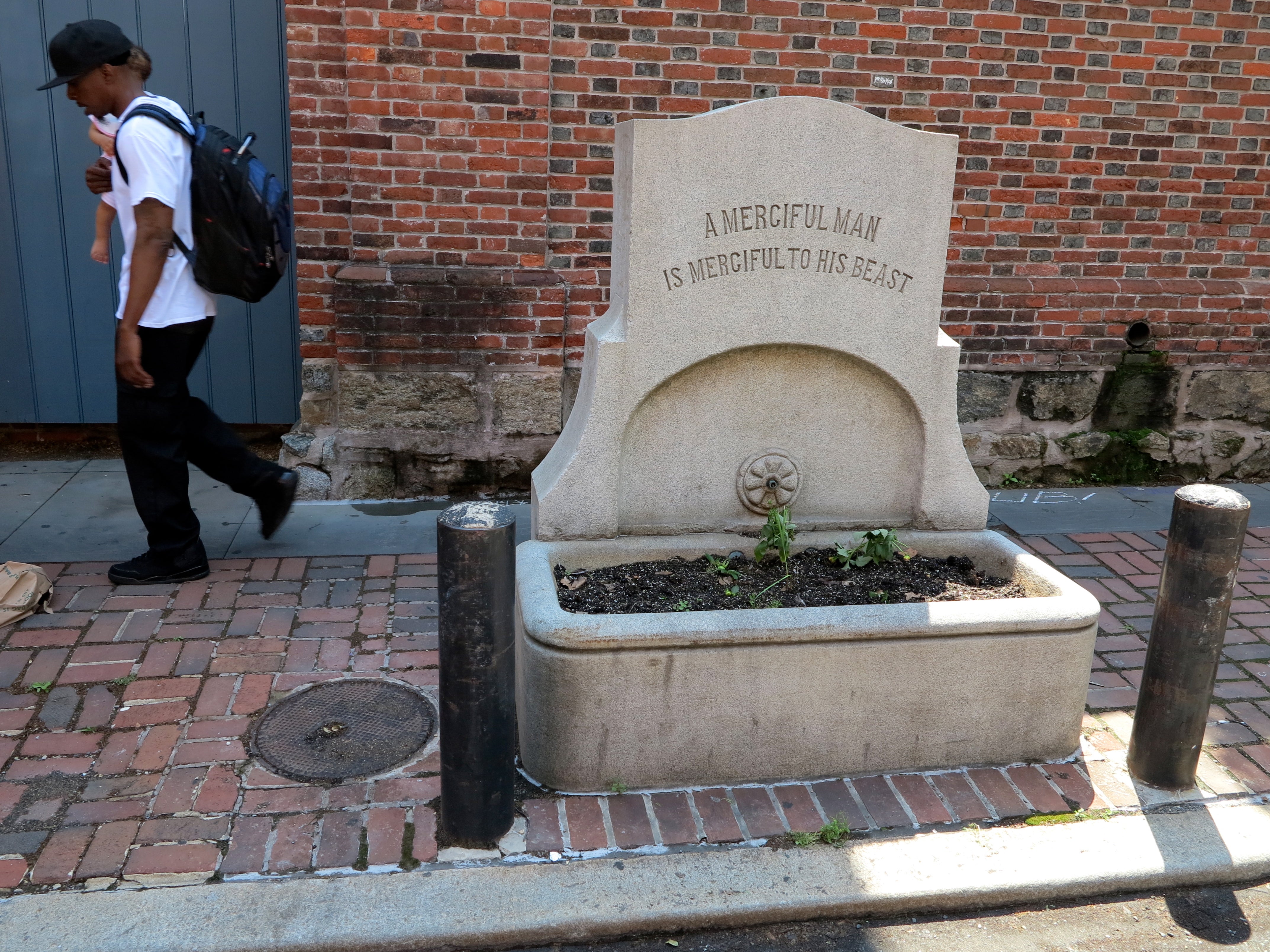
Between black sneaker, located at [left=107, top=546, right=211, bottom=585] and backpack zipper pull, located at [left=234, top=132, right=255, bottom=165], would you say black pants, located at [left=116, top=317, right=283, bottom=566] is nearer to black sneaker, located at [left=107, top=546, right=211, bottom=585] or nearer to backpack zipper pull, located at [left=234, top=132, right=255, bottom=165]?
black sneaker, located at [left=107, top=546, right=211, bottom=585]

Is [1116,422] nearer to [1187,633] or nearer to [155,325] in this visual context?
[1187,633]

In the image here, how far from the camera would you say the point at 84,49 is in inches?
136

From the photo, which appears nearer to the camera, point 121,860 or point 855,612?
point 121,860

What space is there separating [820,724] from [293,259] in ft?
12.2

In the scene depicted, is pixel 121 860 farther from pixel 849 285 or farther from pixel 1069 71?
pixel 1069 71

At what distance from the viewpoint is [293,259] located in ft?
17.0

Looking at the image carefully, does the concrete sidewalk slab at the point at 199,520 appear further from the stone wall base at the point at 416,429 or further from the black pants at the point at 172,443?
the black pants at the point at 172,443

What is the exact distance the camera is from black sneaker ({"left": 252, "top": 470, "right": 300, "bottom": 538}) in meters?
4.19

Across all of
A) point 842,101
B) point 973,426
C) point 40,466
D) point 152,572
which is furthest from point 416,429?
point 973,426

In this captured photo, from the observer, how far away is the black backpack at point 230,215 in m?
3.60

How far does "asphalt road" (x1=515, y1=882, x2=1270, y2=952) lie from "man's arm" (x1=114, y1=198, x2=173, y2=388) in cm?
258

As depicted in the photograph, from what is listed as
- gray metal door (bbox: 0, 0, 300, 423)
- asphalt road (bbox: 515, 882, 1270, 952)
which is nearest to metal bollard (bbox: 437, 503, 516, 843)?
asphalt road (bbox: 515, 882, 1270, 952)

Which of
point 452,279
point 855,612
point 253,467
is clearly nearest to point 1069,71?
point 452,279

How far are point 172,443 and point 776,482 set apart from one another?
2.32 m
